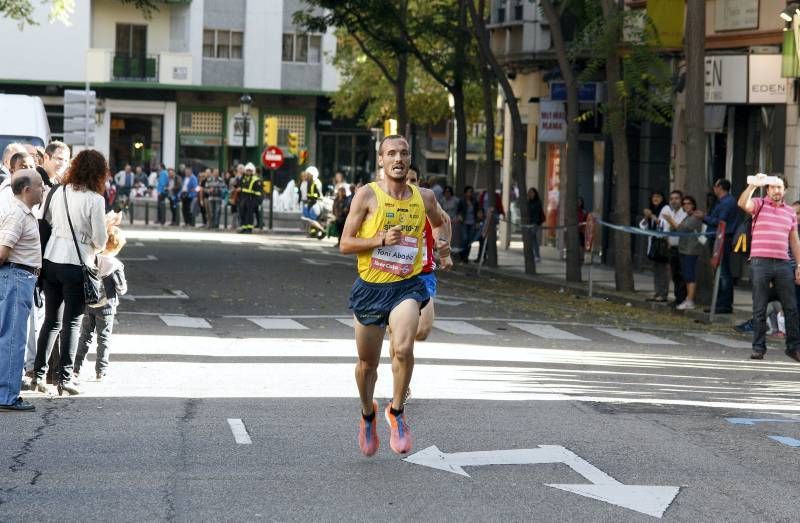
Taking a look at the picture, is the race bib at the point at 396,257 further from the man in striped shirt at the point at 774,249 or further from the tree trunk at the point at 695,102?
the tree trunk at the point at 695,102

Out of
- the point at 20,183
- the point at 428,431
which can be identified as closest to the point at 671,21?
the point at 20,183

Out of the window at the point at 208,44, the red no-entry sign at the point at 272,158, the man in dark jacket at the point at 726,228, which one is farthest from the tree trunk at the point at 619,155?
the window at the point at 208,44

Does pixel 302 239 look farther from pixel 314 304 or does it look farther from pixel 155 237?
pixel 314 304

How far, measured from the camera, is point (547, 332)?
20688 mm

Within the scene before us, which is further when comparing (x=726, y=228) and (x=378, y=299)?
(x=726, y=228)

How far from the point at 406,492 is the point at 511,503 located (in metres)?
0.60

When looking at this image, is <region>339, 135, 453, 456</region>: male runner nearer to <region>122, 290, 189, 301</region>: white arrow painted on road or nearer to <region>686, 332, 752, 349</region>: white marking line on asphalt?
<region>686, 332, 752, 349</region>: white marking line on asphalt

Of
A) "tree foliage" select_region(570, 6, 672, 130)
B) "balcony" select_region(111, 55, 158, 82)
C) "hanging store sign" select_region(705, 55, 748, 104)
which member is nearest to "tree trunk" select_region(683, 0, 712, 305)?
"tree foliage" select_region(570, 6, 672, 130)

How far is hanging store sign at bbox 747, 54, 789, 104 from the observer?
2833cm

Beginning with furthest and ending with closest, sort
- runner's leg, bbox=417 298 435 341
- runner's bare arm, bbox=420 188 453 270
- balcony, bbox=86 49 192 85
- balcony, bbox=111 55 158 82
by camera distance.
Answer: balcony, bbox=111 55 158 82 < balcony, bbox=86 49 192 85 < runner's leg, bbox=417 298 435 341 < runner's bare arm, bbox=420 188 453 270

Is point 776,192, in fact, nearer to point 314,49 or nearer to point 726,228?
point 726,228

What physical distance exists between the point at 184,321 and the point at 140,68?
48.3 m

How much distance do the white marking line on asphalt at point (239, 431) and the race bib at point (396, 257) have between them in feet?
4.78

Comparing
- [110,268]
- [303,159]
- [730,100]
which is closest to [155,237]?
[730,100]
